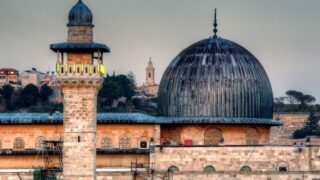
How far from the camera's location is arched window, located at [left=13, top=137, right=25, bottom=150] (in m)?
87.9

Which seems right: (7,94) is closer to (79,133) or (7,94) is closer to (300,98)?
(300,98)

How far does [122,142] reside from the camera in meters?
88.1

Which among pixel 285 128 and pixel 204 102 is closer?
pixel 204 102

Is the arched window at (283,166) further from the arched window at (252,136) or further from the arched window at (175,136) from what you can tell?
the arched window at (175,136)

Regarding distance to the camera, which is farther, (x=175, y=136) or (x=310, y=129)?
(x=310, y=129)

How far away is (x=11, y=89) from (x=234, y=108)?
239 feet

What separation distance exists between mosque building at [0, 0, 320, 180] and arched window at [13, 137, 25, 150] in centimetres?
5

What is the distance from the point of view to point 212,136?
292 ft

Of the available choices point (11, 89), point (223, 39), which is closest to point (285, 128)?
point (11, 89)

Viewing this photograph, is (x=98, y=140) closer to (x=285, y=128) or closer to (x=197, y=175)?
(x=197, y=175)

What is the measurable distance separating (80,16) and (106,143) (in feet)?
34.5

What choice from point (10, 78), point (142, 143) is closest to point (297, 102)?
point (10, 78)

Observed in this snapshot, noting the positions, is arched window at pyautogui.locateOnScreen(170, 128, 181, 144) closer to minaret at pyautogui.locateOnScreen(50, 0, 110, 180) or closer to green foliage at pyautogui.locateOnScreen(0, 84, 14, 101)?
minaret at pyautogui.locateOnScreen(50, 0, 110, 180)

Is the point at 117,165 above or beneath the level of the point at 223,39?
beneath
